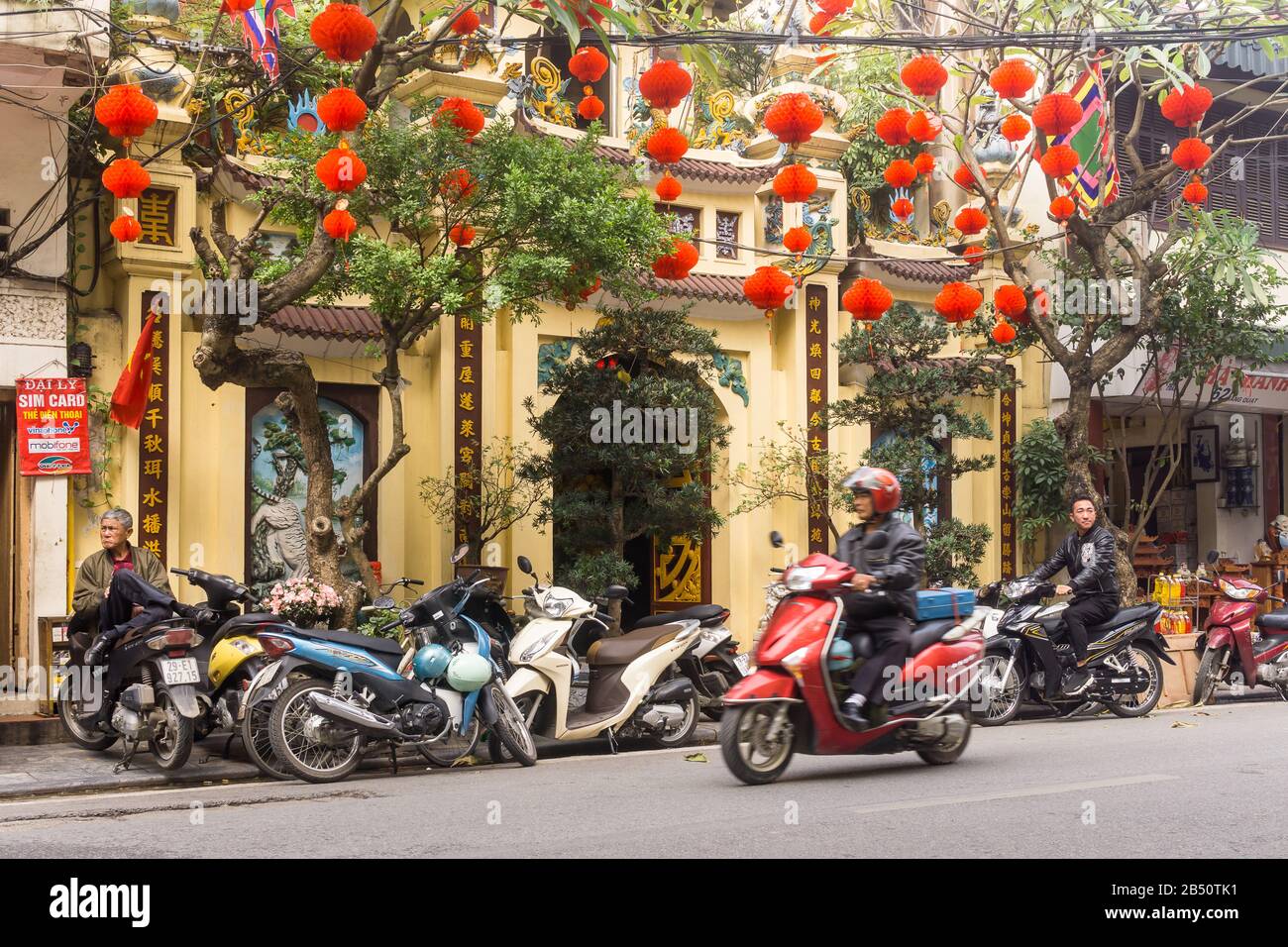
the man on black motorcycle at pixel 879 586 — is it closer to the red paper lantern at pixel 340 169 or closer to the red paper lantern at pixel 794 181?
the red paper lantern at pixel 794 181

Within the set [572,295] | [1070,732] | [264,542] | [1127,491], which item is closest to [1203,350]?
[1127,491]

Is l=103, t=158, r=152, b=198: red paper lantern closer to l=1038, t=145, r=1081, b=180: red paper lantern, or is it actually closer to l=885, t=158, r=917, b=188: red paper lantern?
l=885, t=158, r=917, b=188: red paper lantern

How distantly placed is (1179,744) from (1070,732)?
1.22m

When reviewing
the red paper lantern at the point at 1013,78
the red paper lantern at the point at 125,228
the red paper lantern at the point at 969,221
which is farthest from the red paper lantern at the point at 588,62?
the red paper lantern at the point at 969,221

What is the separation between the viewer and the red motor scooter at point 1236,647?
13.4 meters

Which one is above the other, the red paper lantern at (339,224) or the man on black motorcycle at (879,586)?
the red paper lantern at (339,224)

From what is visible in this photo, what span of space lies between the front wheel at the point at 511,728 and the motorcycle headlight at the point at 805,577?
240cm

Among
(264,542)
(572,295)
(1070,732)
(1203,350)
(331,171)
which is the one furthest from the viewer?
(1203,350)

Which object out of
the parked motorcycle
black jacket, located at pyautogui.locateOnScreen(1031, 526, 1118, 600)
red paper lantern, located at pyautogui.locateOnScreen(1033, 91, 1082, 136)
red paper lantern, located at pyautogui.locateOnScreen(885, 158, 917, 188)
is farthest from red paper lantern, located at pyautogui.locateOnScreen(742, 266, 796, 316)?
the parked motorcycle

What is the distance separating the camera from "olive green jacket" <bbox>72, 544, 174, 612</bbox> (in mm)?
10297

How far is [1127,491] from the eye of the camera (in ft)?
60.5

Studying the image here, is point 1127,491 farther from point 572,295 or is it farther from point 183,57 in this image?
point 183,57

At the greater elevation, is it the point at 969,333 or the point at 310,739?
the point at 969,333

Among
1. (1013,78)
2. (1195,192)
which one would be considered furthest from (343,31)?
(1195,192)
